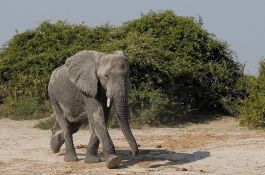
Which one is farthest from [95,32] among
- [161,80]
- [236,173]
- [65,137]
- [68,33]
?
[236,173]

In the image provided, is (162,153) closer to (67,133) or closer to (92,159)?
(92,159)

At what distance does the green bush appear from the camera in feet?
52.3

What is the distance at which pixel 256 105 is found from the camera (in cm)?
1630

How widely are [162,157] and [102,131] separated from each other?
4.92ft

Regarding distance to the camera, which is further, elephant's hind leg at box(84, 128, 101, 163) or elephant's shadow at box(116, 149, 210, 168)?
elephant's hind leg at box(84, 128, 101, 163)

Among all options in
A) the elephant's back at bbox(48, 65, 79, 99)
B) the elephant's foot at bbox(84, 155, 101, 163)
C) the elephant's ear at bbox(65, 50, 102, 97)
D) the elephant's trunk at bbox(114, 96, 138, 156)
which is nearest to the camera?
the elephant's trunk at bbox(114, 96, 138, 156)

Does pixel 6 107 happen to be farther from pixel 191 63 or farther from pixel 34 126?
pixel 191 63

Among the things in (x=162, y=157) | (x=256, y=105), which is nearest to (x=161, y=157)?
(x=162, y=157)

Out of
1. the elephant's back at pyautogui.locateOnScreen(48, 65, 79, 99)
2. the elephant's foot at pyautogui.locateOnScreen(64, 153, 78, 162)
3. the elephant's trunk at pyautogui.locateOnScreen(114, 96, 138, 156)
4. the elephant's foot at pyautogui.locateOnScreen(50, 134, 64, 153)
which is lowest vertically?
the elephant's foot at pyautogui.locateOnScreen(64, 153, 78, 162)

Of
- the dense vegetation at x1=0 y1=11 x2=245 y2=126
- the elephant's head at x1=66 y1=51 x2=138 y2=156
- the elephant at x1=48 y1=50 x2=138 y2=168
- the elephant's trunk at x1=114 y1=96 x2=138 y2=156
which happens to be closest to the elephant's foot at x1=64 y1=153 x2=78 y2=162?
the elephant at x1=48 y1=50 x2=138 y2=168

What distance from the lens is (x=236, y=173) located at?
9695mm

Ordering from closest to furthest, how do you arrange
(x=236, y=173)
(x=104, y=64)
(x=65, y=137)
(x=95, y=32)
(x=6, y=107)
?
(x=236, y=173)
(x=104, y=64)
(x=65, y=137)
(x=6, y=107)
(x=95, y=32)

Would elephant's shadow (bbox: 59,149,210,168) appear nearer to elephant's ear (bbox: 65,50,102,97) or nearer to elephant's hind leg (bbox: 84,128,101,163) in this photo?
elephant's hind leg (bbox: 84,128,101,163)

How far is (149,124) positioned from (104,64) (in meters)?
7.22
